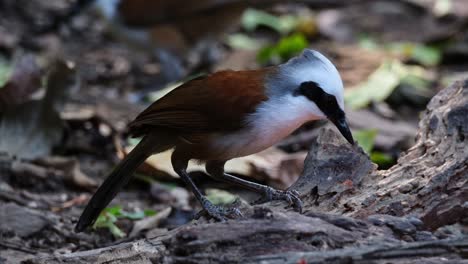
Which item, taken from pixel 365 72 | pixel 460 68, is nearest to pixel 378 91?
pixel 365 72

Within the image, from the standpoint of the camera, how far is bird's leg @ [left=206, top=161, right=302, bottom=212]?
364cm

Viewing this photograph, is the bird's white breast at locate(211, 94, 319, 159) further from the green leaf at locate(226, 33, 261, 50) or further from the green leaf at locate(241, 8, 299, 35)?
the green leaf at locate(241, 8, 299, 35)

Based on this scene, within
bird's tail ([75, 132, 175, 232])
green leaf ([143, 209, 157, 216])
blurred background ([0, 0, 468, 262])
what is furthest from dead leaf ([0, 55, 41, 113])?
bird's tail ([75, 132, 175, 232])

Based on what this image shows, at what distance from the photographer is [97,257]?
3494mm

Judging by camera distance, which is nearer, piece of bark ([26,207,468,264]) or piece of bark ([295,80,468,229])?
piece of bark ([26,207,468,264])

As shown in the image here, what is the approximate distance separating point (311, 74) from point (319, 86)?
7 cm

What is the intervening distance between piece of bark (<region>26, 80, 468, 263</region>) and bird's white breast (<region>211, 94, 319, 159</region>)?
0.14m

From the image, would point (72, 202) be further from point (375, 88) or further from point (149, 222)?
point (375, 88)

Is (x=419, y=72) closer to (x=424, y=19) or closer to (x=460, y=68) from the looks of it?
(x=460, y=68)

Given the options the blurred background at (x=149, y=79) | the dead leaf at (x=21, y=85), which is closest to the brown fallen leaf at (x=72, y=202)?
the blurred background at (x=149, y=79)

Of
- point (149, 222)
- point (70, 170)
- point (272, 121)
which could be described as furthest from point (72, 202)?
point (272, 121)

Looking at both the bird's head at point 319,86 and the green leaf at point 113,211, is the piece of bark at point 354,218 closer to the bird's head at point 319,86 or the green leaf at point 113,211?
the bird's head at point 319,86

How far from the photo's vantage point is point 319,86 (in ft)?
12.6

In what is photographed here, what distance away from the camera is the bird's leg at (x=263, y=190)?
364 cm
